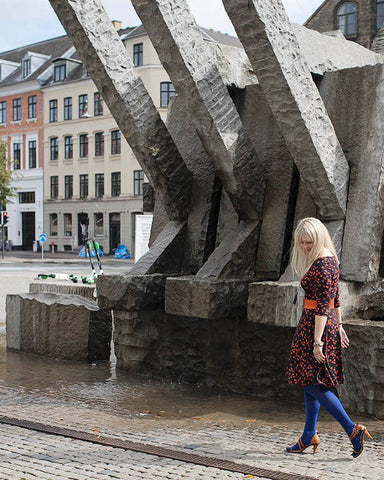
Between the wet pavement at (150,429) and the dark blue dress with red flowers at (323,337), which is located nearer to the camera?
the wet pavement at (150,429)

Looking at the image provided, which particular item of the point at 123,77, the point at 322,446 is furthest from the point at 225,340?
the point at 123,77

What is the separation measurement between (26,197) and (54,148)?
4321 mm

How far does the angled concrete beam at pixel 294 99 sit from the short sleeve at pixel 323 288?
1.48 meters

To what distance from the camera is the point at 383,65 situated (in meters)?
6.04

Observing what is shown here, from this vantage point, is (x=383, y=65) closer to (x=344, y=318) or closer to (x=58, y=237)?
(x=344, y=318)

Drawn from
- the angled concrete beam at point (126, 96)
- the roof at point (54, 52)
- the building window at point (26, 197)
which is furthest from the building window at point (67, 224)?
the angled concrete beam at point (126, 96)

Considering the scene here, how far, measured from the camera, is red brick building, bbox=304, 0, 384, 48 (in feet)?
112

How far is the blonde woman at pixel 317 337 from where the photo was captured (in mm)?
4582

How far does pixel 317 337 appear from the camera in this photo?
4559 mm

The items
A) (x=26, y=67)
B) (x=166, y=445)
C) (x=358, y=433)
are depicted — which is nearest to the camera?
(x=358, y=433)

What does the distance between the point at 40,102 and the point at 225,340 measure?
45675 mm

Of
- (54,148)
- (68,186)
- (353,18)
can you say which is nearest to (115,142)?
(68,186)

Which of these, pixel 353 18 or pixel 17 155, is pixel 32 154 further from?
pixel 353 18

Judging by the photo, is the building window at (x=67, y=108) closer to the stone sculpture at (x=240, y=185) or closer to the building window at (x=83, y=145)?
the building window at (x=83, y=145)
